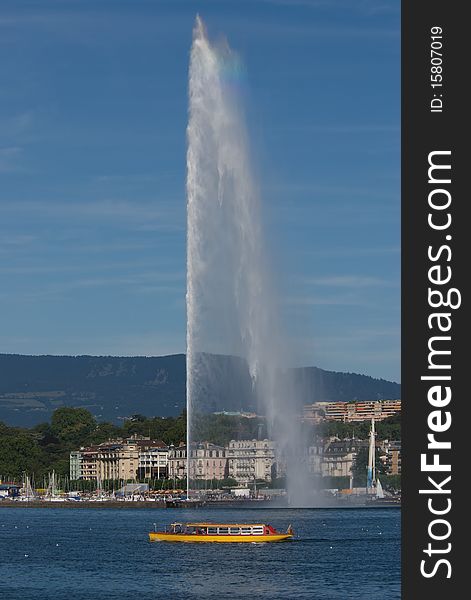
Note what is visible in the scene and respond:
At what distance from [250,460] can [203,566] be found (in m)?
69.9

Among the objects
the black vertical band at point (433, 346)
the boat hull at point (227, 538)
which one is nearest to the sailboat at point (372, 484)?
the boat hull at point (227, 538)

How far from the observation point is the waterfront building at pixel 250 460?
101 metres

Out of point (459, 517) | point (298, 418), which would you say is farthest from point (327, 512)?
point (459, 517)

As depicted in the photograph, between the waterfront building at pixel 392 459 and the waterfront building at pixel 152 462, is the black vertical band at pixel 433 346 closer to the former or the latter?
the waterfront building at pixel 392 459

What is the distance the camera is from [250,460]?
12019 cm

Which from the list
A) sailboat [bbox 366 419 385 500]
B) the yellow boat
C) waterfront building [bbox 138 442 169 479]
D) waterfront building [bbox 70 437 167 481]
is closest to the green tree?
waterfront building [bbox 70 437 167 481]

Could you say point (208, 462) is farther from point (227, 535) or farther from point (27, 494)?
point (27, 494)

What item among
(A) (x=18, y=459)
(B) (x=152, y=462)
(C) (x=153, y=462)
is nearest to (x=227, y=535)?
(C) (x=153, y=462)

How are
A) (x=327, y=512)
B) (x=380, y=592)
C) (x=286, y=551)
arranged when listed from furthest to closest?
(x=327, y=512) < (x=286, y=551) < (x=380, y=592)

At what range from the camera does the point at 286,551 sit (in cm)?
5734

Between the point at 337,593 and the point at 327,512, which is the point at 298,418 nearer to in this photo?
the point at 327,512

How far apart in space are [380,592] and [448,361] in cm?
2407

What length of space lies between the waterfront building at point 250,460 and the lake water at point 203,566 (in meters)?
19.3

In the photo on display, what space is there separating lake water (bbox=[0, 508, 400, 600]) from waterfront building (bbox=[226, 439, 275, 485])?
19.3 m
